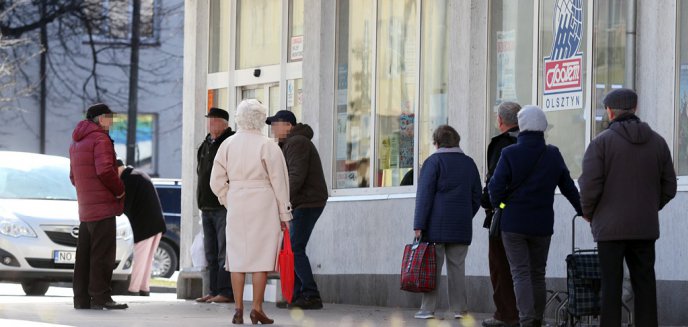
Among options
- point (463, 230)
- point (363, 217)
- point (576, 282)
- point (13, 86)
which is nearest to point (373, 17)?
point (363, 217)

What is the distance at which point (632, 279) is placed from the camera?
1068 cm

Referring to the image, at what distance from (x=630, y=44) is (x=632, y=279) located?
11.9 feet

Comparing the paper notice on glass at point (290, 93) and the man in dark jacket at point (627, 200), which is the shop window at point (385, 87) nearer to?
the paper notice on glass at point (290, 93)

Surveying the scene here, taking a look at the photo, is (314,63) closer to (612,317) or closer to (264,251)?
(264,251)

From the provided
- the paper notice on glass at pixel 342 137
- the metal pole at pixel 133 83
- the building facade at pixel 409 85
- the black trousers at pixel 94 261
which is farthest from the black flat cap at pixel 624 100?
the metal pole at pixel 133 83

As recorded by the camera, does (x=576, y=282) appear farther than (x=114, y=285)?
No

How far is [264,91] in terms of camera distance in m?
19.2

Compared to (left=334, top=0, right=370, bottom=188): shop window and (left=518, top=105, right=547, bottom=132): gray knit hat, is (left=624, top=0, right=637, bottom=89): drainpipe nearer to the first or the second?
(left=518, top=105, right=547, bottom=132): gray knit hat

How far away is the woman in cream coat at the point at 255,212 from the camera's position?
12641 mm

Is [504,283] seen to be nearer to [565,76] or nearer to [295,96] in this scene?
[565,76]

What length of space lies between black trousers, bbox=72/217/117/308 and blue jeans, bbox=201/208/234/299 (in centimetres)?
168

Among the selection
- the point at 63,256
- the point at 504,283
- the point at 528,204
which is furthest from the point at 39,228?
the point at 528,204

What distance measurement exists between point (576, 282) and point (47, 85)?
33.7 metres

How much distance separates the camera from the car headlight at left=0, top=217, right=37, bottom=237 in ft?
61.7
